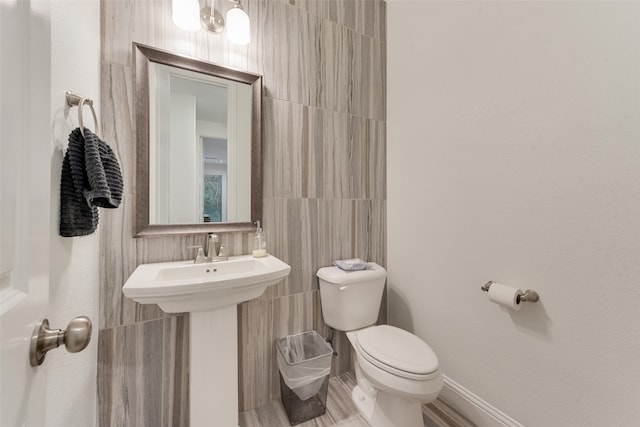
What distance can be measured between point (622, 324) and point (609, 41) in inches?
39.3

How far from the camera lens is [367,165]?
6.02 ft

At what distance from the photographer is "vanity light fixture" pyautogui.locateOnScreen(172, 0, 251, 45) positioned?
121 centimetres

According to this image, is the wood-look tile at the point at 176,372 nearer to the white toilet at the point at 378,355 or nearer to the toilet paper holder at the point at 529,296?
the white toilet at the point at 378,355

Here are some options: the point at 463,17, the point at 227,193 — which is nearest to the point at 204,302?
the point at 227,193

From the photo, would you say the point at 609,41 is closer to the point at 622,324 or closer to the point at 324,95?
the point at 622,324

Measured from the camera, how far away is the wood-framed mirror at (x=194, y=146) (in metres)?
1.21

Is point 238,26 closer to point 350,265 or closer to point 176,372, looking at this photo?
point 350,265

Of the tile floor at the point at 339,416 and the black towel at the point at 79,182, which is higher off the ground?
the black towel at the point at 79,182

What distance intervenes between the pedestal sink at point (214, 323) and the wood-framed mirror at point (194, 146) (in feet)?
0.70

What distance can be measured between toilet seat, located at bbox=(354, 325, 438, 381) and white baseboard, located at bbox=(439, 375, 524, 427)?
0.42 m

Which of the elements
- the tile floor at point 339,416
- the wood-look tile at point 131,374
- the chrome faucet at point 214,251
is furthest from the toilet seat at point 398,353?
the wood-look tile at point 131,374

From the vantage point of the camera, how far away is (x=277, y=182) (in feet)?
4.99

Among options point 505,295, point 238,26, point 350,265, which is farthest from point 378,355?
point 238,26

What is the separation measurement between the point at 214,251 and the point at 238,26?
45.5 inches
